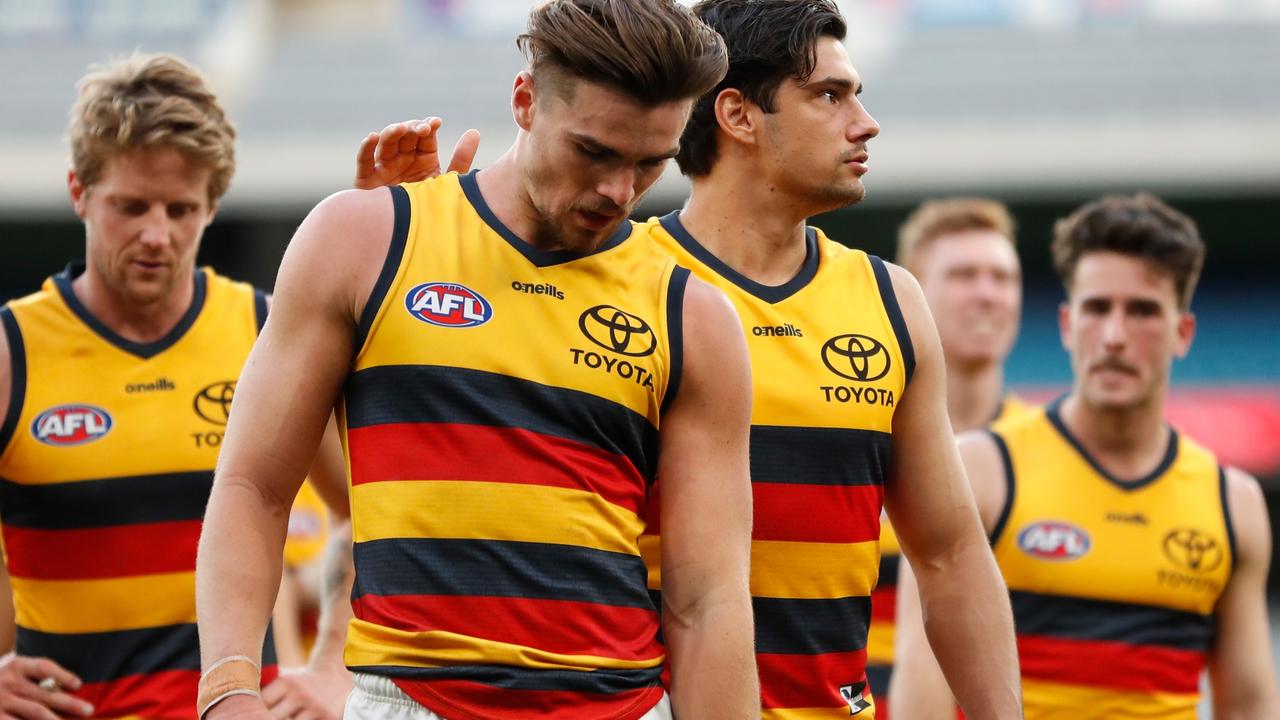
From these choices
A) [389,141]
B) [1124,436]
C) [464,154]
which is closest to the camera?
[389,141]

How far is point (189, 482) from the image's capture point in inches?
166

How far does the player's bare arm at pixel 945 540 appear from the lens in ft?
12.4

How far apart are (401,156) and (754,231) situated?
0.88 metres

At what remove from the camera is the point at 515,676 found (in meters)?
2.84

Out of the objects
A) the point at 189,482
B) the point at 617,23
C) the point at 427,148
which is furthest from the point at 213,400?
the point at 617,23

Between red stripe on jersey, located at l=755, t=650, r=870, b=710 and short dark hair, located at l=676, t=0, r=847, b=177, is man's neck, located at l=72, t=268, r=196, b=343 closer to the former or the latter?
short dark hair, located at l=676, t=0, r=847, b=177

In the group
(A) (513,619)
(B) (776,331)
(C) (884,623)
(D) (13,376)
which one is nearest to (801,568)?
(B) (776,331)

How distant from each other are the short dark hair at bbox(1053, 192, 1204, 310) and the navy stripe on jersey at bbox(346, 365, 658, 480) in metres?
3.03

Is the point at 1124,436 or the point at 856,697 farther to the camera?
the point at 1124,436

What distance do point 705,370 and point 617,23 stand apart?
2.13 ft

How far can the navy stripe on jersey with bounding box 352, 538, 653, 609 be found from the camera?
2.86 m

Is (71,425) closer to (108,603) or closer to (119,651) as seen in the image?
(108,603)

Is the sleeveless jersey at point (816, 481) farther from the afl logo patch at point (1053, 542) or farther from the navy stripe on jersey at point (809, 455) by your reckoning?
the afl logo patch at point (1053, 542)

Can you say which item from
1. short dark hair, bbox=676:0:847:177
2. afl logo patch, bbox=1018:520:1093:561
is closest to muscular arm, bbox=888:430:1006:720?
afl logo patch, bbox=1018:520:1093:561
